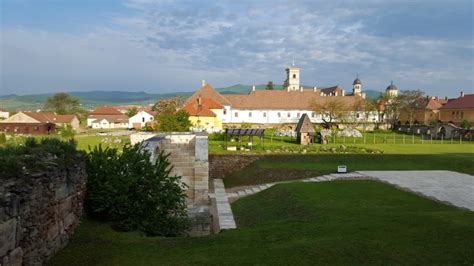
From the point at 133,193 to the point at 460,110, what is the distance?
216 feet

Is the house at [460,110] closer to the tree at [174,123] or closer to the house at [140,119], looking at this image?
the tree at [174,123]

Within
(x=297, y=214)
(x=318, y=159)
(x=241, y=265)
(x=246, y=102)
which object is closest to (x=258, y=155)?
(x=318, y=159)

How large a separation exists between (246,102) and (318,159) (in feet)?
153

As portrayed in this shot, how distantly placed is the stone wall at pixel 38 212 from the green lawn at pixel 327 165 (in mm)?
19991

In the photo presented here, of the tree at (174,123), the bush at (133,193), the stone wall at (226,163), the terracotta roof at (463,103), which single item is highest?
the terracotta roof at (463,103)

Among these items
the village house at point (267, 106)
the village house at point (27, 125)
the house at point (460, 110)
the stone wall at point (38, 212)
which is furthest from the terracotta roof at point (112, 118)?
the stone wall at point (38, 212)

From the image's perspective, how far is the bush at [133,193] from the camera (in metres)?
9.53

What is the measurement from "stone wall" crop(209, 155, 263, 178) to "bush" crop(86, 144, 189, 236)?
20.6 meters

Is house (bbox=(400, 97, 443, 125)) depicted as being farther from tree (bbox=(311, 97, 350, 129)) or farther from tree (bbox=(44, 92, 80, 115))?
tree (bbox=(44, 92, 80, 115))

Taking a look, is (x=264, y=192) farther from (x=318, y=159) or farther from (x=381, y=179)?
(x=318, y=159)

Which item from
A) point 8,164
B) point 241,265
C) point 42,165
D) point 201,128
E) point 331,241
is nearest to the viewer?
point 8,164

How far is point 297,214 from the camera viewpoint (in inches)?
596

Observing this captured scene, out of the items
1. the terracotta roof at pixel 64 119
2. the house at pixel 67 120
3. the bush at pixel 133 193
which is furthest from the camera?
the terracotta roof at pixel 64 119

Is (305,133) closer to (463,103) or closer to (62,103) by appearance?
(463,103)
